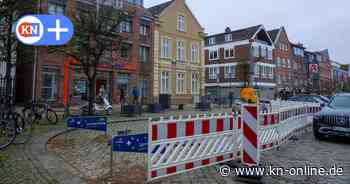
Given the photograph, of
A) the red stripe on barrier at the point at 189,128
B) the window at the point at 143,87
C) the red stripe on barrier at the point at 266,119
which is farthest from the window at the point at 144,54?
the red stripe on barrier at the point at 189,128

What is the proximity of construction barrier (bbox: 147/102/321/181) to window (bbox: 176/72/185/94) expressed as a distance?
85.4ft

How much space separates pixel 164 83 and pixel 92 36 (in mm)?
16804

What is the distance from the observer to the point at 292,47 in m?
57.3

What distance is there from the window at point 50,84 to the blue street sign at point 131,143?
18317 millimetres

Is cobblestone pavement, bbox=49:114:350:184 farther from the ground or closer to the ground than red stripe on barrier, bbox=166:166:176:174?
closer to the ground

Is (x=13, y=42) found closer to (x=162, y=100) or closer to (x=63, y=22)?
(x=63, y=22)

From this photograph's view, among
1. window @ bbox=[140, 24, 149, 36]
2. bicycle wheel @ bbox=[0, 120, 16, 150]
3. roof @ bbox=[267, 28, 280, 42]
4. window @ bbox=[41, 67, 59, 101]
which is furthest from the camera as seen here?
roof @ bbox=[267, 28, 280, 42]

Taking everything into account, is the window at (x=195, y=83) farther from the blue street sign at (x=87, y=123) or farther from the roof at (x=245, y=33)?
the blue street sign at (x=87, y=123)

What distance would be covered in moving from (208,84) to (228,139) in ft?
146

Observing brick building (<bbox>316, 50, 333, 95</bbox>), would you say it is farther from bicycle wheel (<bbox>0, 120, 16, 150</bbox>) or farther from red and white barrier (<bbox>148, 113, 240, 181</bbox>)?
bicycle wheel (<bbox>0, 120, 16, 150</bbox>)

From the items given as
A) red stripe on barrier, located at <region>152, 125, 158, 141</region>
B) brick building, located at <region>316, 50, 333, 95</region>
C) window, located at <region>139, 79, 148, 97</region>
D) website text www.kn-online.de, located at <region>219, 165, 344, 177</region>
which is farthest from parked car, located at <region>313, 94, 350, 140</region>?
brick building, located at <region>316, 50, 333, 95</region>

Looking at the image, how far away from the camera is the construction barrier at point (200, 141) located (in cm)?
418

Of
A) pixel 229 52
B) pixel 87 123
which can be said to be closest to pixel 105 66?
pixel 87 123

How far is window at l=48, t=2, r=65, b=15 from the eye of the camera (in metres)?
20.6
